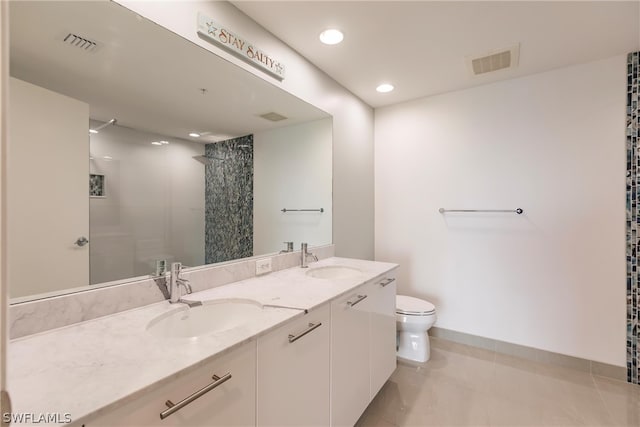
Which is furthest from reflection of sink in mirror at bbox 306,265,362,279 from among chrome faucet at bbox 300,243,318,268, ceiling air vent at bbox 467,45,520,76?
ceiling air vent at bbox 467,45,520,76

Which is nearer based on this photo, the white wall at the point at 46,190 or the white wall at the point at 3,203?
the white wall at the point at 3,203

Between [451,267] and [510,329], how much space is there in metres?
0.68

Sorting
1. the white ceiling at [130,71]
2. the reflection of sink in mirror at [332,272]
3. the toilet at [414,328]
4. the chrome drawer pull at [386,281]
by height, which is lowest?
the toilet at [414,328]

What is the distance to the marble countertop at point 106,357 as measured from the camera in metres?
0.58

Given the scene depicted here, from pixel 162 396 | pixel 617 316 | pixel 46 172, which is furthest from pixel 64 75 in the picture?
pixel 617 316

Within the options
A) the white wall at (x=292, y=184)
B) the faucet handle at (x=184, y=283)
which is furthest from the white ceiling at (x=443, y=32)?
the faucet handle at (x=184, y=283)

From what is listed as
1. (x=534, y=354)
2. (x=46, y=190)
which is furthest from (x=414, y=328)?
(x=46, y=190)

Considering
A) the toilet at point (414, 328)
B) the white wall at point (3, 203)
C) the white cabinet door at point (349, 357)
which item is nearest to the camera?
the white wall at point (3, 203)

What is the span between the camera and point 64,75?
1078 millimetres

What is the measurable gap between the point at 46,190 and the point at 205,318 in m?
0.77

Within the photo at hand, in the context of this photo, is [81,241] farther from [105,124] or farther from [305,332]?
[305,332]

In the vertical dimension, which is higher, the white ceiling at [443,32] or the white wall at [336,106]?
the white ceiling at [443,32]

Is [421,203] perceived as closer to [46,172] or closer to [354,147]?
[354,147]

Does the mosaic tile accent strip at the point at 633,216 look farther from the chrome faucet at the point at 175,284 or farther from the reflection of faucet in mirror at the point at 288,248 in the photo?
the chrome faucet at the point at 175,284
